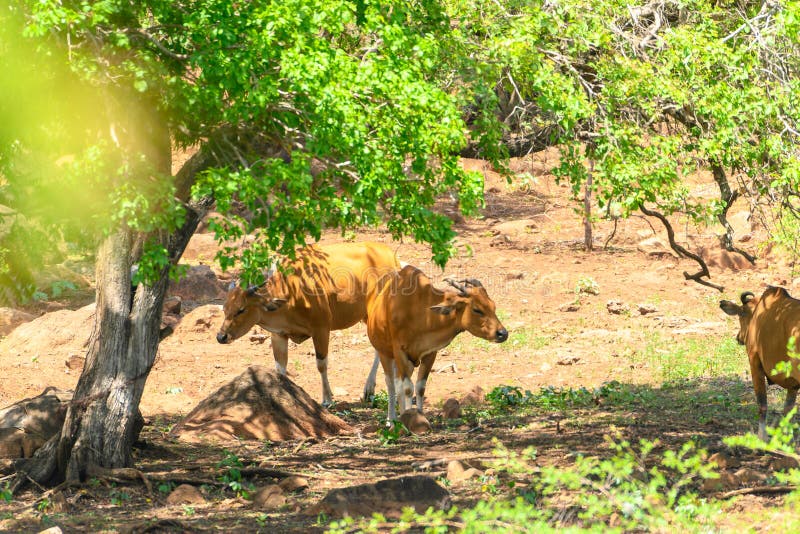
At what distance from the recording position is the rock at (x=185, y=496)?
981cm

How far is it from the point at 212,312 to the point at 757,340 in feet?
38.4

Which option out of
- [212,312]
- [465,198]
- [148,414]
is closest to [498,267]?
[212,312]

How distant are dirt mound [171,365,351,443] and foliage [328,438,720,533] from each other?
3118mm

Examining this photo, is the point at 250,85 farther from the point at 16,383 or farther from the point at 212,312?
the point at 212,312

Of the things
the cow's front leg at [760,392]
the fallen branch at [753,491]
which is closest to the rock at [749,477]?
the fallen branch at [753,491]

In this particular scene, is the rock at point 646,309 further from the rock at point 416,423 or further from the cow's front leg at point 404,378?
the rock at point 416,423

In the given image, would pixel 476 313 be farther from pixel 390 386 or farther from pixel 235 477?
pixel 235 477

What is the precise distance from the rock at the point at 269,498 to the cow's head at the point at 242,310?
5.30 m

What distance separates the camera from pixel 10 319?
20031 mm

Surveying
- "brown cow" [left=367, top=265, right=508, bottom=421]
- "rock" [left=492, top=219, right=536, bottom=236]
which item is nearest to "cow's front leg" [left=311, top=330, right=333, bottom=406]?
"brown cow" [left=367, top=265, right=508, bottom=421]

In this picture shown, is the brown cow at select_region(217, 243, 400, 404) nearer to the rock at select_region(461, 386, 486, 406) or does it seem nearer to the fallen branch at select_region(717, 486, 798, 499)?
the rock at select_region(461, 386, 486, 406)

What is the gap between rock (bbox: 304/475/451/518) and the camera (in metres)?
8.98

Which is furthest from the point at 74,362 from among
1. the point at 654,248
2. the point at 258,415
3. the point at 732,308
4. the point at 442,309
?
the point at 654,248

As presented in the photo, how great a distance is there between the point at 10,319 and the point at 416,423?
33.8 feet
